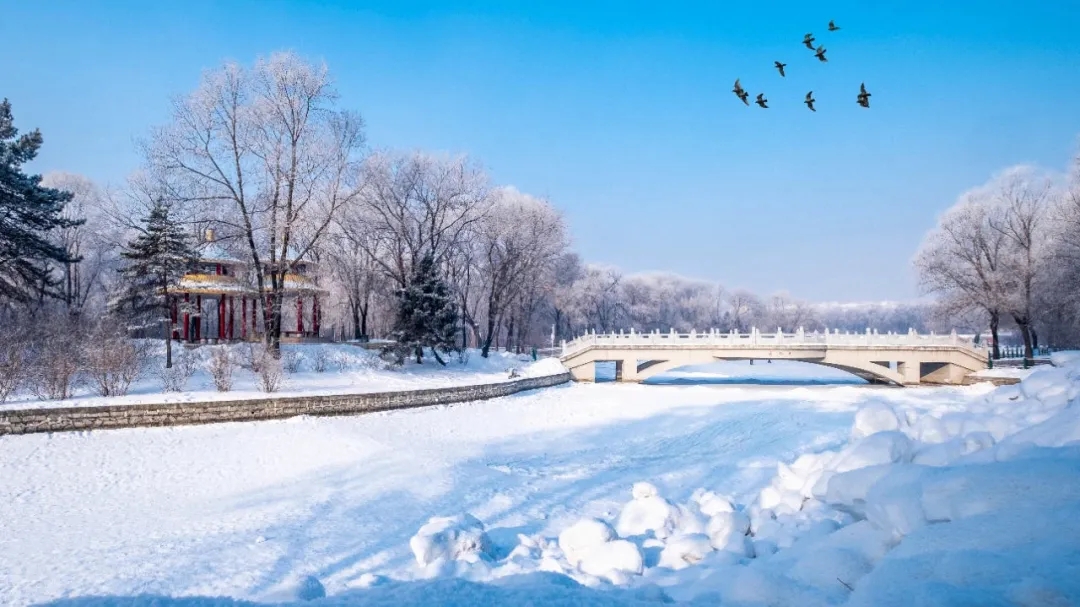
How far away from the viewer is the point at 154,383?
18.5 meters

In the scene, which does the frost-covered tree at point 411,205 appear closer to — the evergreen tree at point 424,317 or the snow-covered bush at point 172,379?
the evergreen tree at point 424,317

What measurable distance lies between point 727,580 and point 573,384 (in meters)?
27.0

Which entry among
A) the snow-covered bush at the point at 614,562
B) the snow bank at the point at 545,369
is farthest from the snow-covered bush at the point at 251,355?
the snow-covered bush at the point at 614,562

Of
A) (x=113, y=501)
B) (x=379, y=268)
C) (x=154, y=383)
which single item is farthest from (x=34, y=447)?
(x=379, y=268)

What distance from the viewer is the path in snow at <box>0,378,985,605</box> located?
25.7ft

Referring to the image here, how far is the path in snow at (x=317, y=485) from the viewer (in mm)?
7844

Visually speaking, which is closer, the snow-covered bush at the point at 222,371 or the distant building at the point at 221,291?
the snow-covered bush at the point at 222,371

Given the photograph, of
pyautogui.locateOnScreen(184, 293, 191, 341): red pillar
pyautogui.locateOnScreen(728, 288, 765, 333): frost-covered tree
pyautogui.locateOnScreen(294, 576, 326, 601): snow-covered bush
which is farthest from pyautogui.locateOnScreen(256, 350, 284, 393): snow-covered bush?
pyautogui.locateOnScreen(728, 288, 765, 333): frost-covered tree

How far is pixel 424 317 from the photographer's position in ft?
85.6

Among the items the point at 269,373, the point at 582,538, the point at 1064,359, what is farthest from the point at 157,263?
the point at 1064,359

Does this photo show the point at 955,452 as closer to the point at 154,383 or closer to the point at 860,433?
the point at 860,433

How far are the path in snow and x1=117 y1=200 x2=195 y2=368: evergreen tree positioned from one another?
986cm

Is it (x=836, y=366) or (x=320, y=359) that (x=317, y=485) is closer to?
(x=320, y=359)

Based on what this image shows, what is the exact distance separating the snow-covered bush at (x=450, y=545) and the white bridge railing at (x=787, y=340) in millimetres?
27020
